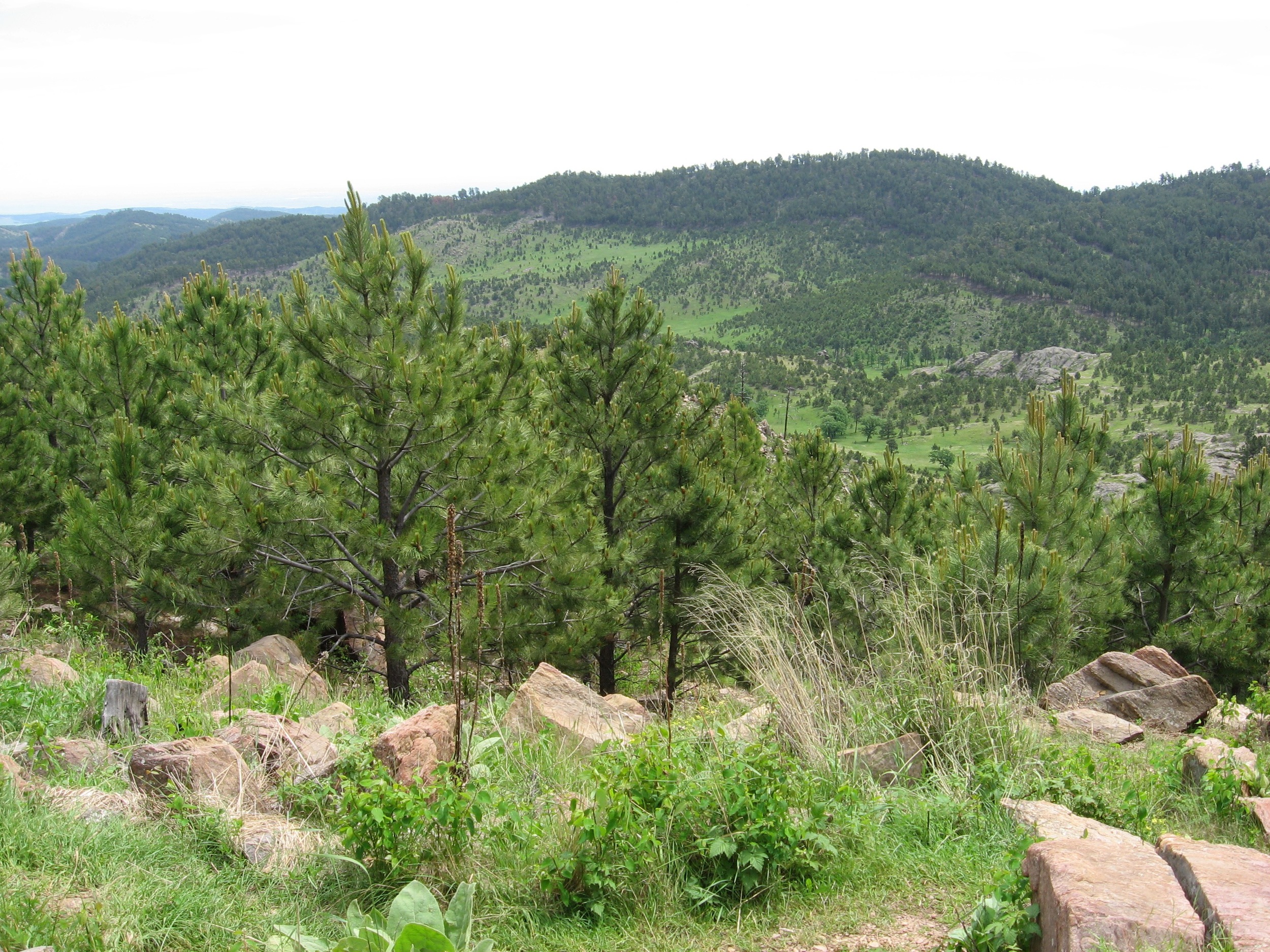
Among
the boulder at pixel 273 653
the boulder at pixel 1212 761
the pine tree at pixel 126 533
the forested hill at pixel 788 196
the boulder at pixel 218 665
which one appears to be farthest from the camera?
the forested hill at pixel 788 196

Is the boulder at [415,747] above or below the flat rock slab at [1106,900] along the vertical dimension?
below

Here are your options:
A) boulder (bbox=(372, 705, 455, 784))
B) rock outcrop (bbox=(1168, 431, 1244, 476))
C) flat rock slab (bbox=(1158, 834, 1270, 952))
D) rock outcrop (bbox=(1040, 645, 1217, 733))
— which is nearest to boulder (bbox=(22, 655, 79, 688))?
boulder (bbox=(372, 705, 455, 784))

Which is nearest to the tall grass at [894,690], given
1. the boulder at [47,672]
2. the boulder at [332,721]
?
the boulder at [332,721]

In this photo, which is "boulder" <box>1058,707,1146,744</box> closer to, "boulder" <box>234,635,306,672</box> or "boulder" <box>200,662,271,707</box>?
"boulder" <box>200,662,271,707</box>

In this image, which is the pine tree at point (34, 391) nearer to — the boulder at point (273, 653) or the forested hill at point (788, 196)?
the boulder at point (273, 653)

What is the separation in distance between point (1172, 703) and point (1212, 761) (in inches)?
152

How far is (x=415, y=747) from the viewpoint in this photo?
141 inches

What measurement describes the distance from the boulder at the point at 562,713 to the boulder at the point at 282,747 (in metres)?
0.96

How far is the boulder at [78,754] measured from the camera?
390 cm

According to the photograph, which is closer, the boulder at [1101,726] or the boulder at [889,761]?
the boulder at [889,761]

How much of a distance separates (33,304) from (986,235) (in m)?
130

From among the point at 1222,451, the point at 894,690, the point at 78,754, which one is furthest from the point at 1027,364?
the point at 78,754

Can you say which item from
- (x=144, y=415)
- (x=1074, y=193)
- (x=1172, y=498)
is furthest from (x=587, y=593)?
(x=1074, y=193)

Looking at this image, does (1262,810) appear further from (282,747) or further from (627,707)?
(282,747)
